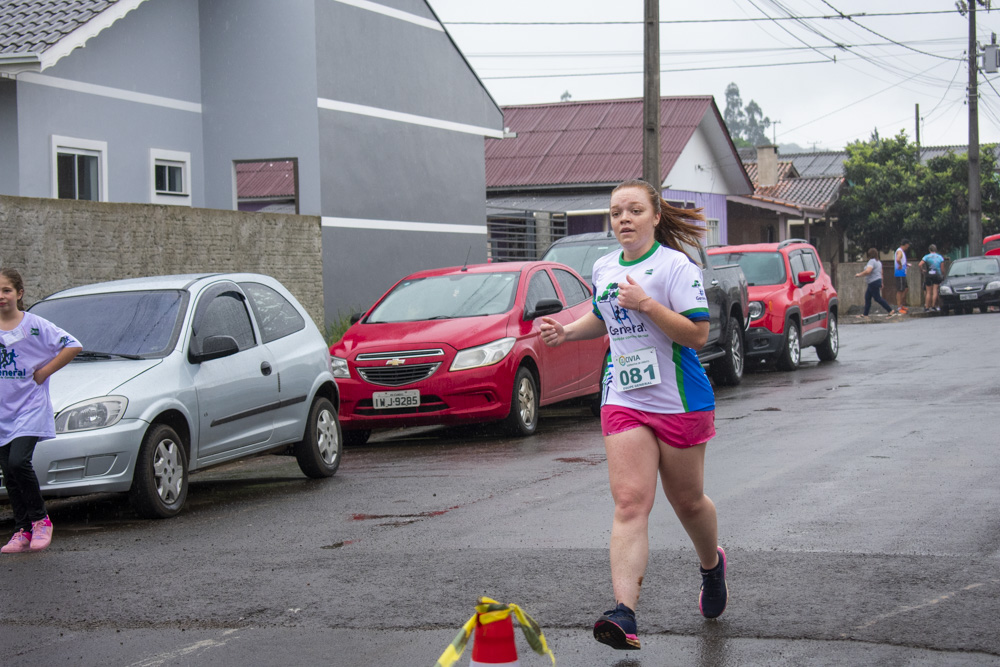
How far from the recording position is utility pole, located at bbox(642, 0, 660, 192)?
768 inches

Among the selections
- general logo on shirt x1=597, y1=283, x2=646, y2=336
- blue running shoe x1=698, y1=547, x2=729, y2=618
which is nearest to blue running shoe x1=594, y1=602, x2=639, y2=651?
blue running shoe x1=698, y1=547, x2=729, y2=618

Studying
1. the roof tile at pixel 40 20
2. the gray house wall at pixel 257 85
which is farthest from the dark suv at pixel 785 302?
the roof tile at pixel 40 20

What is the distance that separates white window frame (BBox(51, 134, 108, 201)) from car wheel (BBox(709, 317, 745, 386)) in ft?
28.2

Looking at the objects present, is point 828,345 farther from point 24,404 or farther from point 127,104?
point 24,404

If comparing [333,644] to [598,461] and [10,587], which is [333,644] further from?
Result: [598,461]

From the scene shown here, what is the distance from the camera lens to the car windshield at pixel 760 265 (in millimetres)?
18562

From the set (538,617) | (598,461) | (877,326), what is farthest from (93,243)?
(877,326)

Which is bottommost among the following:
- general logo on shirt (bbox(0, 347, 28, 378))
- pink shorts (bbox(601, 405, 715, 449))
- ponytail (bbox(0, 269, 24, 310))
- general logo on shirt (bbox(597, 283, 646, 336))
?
pink shorts (bbox(601, 405, 715, 449))

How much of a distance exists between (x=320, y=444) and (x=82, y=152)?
904 cm

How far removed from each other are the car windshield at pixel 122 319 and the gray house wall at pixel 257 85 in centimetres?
1056

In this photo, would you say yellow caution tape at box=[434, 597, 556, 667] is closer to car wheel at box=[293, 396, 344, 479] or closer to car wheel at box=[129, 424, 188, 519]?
car wheel at box=[129, 424, 188, 519]

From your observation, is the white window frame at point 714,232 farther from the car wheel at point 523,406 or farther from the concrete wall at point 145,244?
the car wheel at point 523,406

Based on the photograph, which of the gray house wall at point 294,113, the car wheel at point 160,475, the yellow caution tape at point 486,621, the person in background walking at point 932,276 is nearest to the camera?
the yellow caution tape at point 486,621

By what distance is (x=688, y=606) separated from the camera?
5477 mm
